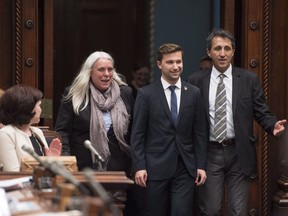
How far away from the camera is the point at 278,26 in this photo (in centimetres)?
780

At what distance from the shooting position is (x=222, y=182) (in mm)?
6984

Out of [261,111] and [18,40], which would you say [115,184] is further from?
[18,40]

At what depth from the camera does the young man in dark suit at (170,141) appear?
269 inches

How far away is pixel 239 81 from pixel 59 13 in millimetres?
3028

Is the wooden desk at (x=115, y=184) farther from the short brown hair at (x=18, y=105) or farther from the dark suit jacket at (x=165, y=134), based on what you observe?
the dark suit jacket at (x=165, y=134)

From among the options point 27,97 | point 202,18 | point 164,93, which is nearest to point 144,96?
point 164,93

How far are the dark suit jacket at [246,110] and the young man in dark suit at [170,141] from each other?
18 cm

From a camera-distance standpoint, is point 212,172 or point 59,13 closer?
point 212,172

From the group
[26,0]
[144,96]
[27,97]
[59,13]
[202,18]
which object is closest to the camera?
[27,97]

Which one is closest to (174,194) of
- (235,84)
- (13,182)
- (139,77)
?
(235,84)

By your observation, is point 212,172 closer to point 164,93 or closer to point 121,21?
Result: point 164,93

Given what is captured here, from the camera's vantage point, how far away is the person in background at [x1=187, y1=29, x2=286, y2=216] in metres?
6.92

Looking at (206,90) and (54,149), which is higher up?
(206,90)

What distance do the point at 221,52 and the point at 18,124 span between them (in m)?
1.66
